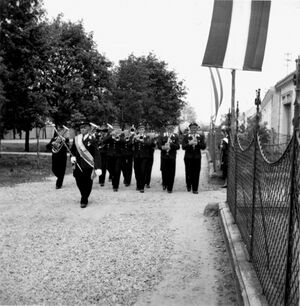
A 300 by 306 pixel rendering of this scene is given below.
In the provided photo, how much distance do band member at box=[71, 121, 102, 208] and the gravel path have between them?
421 millimetres

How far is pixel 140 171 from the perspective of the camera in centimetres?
1184

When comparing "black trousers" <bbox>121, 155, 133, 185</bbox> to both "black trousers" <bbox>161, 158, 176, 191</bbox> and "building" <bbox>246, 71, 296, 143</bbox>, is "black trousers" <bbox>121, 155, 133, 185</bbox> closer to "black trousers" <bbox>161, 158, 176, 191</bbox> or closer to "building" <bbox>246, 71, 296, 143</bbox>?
"black trousers" <bbox>161, 158, 176, 191</bbox>

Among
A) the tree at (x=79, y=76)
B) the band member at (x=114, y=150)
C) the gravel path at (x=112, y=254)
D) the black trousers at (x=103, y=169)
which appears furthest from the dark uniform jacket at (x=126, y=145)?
the tree at (x=79, y=76)

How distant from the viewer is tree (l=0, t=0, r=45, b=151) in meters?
17.1

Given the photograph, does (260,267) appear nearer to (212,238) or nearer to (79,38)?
(212,238)

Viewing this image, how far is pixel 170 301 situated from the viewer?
425 centimetres

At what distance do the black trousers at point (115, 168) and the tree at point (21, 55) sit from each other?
21.8ft

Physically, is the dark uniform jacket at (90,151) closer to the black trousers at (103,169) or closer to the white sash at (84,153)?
the white sash at (84,153)

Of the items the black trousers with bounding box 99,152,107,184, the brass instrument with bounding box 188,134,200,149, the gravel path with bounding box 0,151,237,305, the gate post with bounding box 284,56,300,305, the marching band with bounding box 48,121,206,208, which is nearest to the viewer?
the gate post with bounding box 284,56,300,305

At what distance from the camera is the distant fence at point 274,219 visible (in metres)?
2.82

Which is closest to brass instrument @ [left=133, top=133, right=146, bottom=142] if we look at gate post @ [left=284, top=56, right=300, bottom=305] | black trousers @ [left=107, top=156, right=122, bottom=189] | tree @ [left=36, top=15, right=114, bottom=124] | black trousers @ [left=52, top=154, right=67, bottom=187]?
black trousers @ [left=107, top=156, right=122, bottom=189]

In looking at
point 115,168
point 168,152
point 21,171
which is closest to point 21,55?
point 21,171

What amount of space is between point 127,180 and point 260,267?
28.5 feet

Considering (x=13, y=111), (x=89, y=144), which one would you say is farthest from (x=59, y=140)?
(x=13, y=111)
